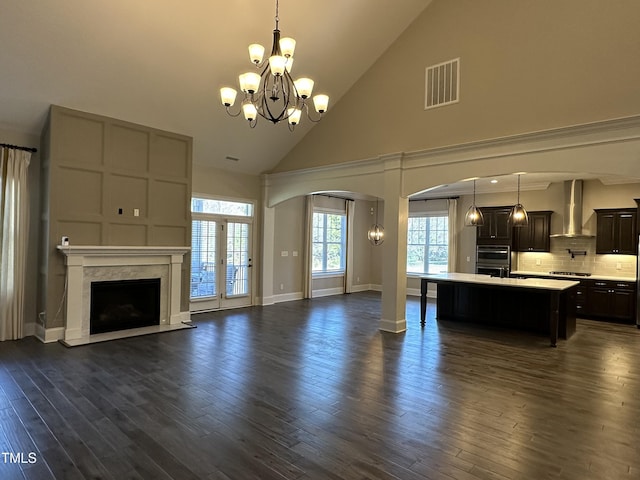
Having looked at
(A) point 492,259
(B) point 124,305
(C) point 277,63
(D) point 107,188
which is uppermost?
(C) point 277,63

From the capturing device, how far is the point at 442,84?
5.94 metres

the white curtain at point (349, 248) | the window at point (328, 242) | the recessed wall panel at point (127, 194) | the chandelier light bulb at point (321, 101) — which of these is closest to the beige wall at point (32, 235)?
the recessed wall panel at point (127, 194)

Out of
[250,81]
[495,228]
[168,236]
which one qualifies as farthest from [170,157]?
[495,228]

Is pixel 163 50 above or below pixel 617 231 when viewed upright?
above

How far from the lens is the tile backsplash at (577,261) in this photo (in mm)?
8070

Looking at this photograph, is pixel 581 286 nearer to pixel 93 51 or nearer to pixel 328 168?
pixel 328 168

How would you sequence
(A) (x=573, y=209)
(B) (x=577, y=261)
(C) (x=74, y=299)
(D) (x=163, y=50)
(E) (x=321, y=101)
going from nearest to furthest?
(E) (x=321, y=101) → (D) (x=163, y=50) → (C) (x=74, y=299) → (A) (x=573, y=209) → (B) (x=577, y=261)

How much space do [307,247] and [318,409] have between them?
671 centimetres

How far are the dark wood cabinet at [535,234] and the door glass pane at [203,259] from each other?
23.3 ft

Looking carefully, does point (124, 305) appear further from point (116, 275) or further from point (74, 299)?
point (74, 299)

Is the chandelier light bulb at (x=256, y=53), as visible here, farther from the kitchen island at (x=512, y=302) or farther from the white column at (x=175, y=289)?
the kitchen island at (x=512, y=302)

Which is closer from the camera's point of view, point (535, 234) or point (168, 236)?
point (168, 236)

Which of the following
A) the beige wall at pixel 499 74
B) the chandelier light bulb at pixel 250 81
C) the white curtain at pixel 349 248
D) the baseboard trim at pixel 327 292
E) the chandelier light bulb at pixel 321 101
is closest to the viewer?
the chandelier light bulb at pixel 250 81

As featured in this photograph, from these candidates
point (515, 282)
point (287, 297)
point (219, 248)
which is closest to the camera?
point (515, 282)
